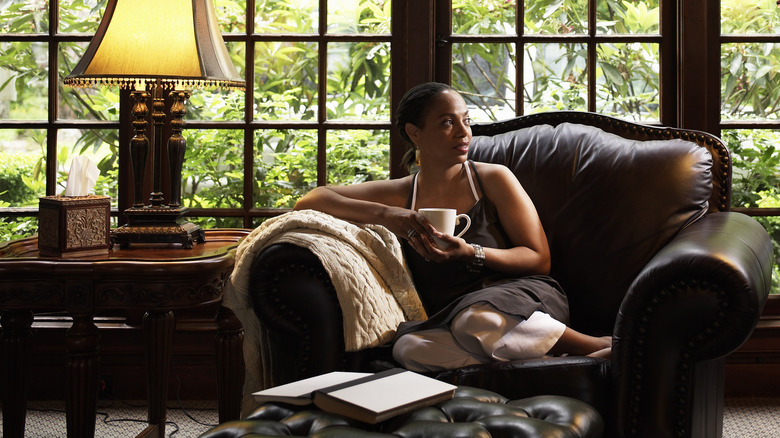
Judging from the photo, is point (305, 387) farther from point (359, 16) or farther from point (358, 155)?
point (359, 16)

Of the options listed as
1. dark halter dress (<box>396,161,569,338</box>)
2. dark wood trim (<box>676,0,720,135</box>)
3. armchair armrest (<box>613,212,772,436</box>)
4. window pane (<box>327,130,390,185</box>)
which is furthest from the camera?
window pane (<box>327,130,390,185</box>)

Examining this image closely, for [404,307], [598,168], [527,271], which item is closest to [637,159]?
[598,168]

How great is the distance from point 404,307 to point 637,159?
80 centimetres

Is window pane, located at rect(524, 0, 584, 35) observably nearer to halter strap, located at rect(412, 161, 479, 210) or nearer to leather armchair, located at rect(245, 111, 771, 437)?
leather armchair, located at rect(245, 111, 771, 437)

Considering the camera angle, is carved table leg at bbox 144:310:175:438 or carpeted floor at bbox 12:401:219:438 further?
carpeted floor at bbox 12:401:219:438

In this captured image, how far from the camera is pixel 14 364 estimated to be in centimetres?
202

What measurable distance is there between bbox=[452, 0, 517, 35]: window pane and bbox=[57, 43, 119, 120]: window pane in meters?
1.33

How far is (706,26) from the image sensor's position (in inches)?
116

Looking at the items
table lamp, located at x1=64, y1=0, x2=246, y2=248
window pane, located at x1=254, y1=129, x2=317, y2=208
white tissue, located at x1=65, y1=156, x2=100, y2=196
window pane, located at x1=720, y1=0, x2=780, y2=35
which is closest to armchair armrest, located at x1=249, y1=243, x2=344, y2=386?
table lamp, located at x1=64, y1=0, x2=246, y2=248

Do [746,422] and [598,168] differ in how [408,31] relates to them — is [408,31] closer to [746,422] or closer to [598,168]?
[598,168]

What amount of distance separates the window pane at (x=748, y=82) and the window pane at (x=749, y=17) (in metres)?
0.06

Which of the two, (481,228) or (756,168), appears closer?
(481,228)

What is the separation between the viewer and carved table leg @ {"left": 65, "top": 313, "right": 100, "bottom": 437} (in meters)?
1.87

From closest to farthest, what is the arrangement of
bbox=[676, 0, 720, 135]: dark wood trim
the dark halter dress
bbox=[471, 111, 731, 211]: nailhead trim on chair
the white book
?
1. the white book
2. the dark halter dress
3. bbox=[471, 111, 731, 211]: nailhead trim on chair
4. bbox=[676, 0, 720, 135]: dark wood trim
